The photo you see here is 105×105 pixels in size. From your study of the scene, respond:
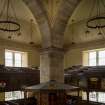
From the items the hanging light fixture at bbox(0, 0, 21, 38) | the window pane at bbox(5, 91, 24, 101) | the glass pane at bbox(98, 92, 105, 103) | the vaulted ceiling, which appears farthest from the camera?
the window pane at bbox(5, 91, 24, 101)

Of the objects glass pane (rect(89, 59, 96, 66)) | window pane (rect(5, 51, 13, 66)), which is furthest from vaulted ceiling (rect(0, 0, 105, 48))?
glass pane (rect(89, 59, 96, 66))

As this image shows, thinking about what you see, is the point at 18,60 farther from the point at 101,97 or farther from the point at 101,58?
the point at 101,97

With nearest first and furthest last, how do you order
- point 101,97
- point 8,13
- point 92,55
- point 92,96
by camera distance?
1. point 101,97
2. point 8,13
3. point 92,96
4. point 92,55

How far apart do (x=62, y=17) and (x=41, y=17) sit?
0.95 metres

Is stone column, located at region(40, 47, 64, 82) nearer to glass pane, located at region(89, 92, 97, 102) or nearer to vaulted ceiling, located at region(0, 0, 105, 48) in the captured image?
vaulted ceiling, located at region(0, 0, 105, 48)

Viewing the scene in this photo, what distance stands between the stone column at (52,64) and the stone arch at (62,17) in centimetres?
40

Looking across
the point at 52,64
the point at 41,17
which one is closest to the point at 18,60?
the point at 52,64

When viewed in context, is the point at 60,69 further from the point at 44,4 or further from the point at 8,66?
the point at 8,66

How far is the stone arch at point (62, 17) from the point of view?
895 cm

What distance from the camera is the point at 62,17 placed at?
9266mm

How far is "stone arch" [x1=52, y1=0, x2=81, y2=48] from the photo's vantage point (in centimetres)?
→ 895

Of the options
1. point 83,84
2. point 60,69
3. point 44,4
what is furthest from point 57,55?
point 83,84

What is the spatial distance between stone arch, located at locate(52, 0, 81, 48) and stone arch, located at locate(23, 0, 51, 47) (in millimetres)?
314

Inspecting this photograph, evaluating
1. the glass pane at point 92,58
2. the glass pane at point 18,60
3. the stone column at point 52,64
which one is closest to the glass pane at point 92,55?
the glass pane at point 92,58
